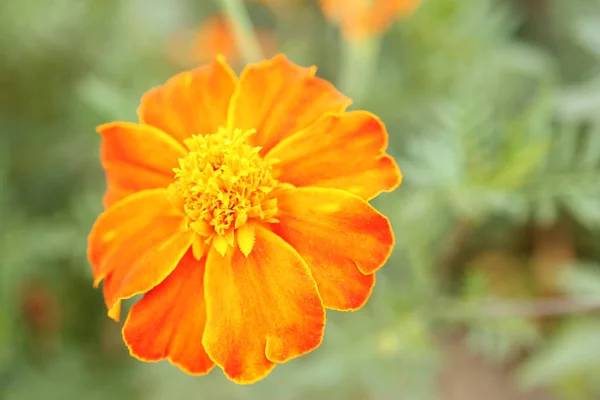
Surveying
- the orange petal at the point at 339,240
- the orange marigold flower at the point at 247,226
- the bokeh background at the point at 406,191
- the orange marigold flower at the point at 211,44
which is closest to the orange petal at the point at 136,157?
the orange marigold flower at the point at 247,226

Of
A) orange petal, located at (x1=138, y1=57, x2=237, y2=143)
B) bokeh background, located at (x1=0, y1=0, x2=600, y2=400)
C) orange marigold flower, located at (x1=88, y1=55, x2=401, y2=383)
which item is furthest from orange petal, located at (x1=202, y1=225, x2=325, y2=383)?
bokeh background, located at (x1=0, y1=0, x2=600, y2=400)

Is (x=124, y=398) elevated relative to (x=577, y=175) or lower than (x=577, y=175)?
lower

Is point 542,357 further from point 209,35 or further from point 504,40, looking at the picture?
point 209,35

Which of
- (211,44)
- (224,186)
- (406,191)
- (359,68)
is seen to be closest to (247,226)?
(224,186)

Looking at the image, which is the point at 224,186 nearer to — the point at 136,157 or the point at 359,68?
the point at 136,157

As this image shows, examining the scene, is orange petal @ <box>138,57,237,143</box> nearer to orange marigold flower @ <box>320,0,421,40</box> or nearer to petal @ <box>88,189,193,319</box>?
petal @ <box>88,189,193,319</box>

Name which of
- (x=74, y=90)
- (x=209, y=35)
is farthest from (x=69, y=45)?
(x=209, y=35)

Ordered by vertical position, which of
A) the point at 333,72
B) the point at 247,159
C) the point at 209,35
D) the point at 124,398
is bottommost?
the point at 124,398
